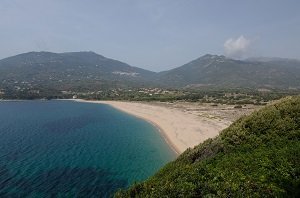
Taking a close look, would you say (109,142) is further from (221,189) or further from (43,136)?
(221,189)

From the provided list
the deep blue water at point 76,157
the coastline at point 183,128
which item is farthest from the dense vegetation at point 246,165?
the coastline at point 183,128

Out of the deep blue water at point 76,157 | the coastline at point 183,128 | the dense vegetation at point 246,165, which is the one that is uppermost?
the dense vegetation at point 246,165

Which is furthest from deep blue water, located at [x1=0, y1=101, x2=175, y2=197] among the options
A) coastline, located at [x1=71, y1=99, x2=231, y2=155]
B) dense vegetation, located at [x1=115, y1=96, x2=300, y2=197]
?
dense vegetation, located at [x1=115, y1=96, x2=300, y2=197]

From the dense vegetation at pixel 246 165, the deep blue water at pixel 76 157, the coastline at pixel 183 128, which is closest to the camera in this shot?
the dense vegetation at pixel 246 165

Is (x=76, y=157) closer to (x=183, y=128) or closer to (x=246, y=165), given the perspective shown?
(x=183, y=128)

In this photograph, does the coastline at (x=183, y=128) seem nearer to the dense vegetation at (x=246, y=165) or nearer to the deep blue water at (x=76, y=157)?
the deep blue water at (x=76, y=157)

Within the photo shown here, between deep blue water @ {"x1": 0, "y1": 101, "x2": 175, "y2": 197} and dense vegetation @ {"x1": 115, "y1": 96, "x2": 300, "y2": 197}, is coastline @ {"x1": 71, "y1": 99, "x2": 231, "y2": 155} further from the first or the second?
dense vegetation @ {"x1": 115, "y1": 96, "x2": 300, "y2": 197}

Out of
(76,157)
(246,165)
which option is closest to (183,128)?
(76,157)
